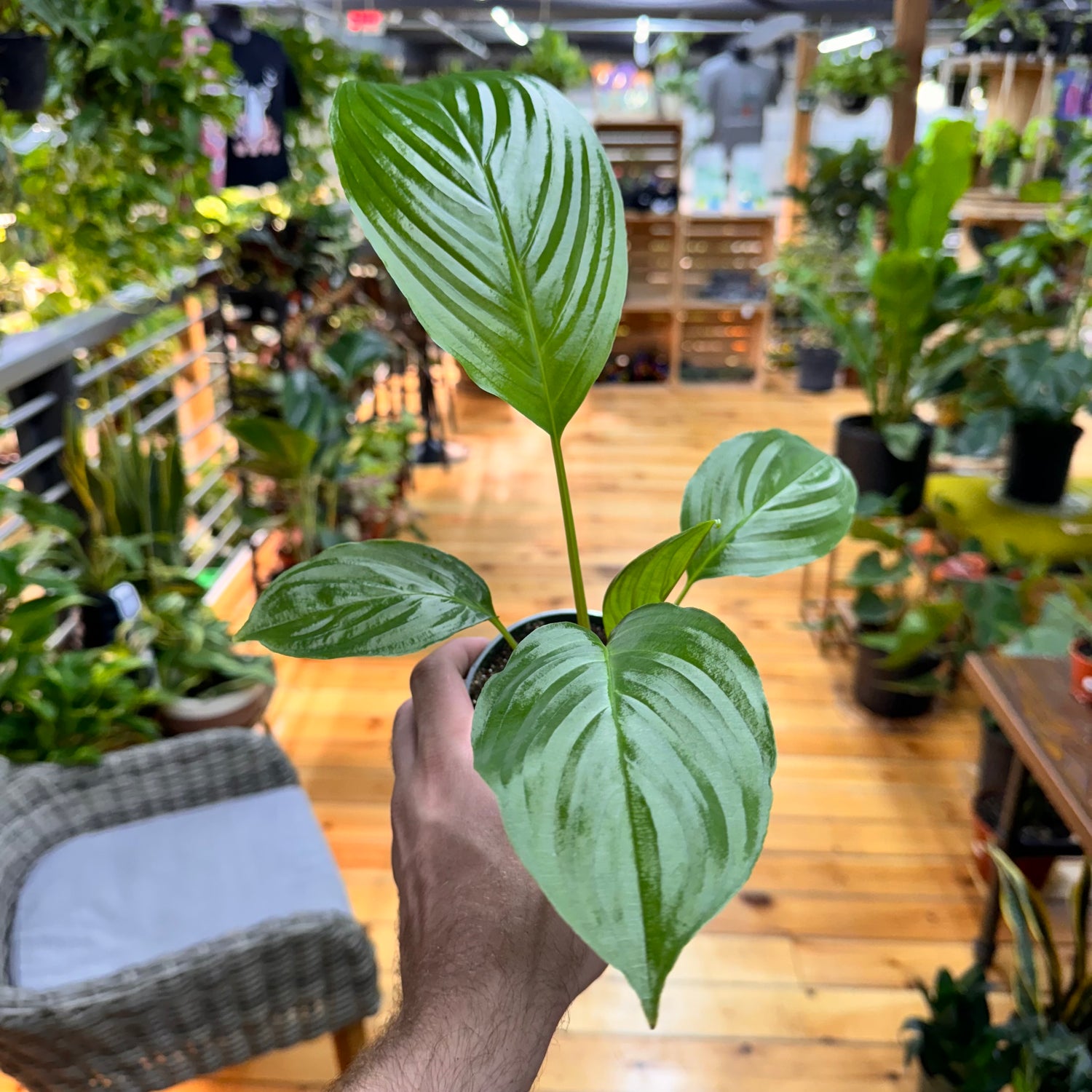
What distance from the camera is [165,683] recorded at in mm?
2152

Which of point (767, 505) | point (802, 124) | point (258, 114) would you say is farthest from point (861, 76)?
point (767, 505)

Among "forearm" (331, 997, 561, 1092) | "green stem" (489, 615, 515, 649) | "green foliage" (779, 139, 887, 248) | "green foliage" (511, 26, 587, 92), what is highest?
"green foliage" (511, 26, 587, 92)

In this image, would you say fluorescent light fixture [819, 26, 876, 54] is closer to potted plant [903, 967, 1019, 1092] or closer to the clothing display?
the clothing display

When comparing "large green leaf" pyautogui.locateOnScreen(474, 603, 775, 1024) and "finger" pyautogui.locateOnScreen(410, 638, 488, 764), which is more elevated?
"large green leaf" pyautogui.locateOnScreen(474, 603, 775, 1024)

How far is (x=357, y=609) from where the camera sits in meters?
0.62

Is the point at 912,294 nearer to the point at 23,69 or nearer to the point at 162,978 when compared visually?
the point at 23,69

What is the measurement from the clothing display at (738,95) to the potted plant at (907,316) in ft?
13.2

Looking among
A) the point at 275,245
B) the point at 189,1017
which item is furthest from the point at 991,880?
the point at 275,245

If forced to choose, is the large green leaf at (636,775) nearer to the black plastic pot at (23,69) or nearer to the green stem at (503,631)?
the green stem at (503,631)

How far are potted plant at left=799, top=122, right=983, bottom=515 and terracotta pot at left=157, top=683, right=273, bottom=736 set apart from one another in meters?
1.80

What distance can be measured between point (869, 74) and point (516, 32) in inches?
141

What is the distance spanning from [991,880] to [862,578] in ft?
2.76

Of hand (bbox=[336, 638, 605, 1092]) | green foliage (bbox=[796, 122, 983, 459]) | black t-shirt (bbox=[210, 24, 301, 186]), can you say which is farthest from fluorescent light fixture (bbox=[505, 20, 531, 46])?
hand (bbox=[336, 638, 605, 1092])

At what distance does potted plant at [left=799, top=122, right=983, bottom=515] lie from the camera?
239 centimetres
